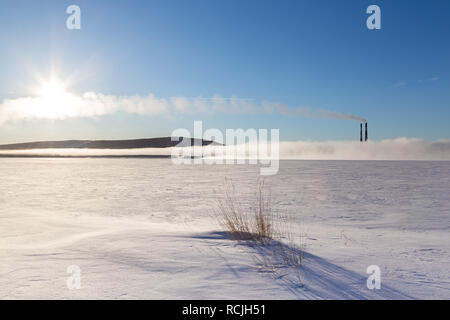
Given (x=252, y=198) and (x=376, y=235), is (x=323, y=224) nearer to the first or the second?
(x=376, y=235)

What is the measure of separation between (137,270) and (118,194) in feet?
26.4

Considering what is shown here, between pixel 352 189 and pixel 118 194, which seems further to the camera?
pixel 352 189

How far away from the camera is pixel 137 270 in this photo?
9.63ft

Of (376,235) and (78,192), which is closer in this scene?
(376,235)

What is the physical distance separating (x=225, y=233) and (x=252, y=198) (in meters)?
4.95

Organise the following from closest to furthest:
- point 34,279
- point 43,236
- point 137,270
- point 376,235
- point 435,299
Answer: point 435,299 → point 34,279 → point 137,270 → point 43,236 → point 376,235

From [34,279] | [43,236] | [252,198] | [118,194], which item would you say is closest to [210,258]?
[34,279]

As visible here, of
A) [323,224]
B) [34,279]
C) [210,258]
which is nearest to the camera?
[34,279]

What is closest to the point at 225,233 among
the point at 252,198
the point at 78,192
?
the point at 252,198

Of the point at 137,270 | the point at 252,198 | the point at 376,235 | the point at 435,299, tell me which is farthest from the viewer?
the point at 252,198

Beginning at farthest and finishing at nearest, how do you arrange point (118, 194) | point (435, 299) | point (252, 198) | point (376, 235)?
point (118, 194)
point (252, 198)
point (376, 235)
point (435, 299)
